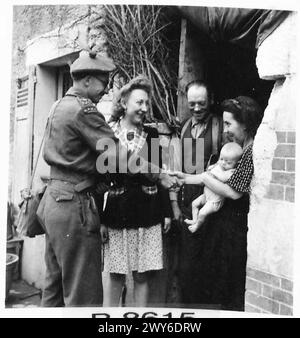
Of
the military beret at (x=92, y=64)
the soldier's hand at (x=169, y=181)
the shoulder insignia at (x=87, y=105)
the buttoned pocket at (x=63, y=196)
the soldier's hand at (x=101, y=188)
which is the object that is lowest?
the buttoned pocket at (x=63, y=196)

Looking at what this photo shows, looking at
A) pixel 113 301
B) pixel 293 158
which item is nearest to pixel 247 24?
pixel 293 158

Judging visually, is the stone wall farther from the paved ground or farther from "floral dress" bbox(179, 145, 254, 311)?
the paved ground

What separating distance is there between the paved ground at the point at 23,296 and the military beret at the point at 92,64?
5.40 feet

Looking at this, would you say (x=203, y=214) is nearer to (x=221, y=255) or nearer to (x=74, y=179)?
(x=221, y=255)

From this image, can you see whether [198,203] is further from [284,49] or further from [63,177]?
[284,49]

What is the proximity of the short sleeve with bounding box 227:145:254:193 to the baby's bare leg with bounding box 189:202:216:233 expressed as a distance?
0.73 feet

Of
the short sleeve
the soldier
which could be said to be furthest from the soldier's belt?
the short sleeve

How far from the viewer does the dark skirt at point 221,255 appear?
3.32m

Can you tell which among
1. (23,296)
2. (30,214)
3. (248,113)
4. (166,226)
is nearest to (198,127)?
(248,113)

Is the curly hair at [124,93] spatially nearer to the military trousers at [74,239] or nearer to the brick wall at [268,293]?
the military trousers at [74,239]

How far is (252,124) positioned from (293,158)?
372 mm

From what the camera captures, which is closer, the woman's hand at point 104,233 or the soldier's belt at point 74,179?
the soldier's belt at point 74,179

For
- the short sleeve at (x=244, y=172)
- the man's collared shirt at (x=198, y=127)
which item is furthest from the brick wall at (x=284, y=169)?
the man's collared shirt at (x=198, y=127)

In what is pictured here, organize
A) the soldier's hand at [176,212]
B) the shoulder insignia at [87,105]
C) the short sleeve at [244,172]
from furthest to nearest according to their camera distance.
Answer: the soldier's hand at [176,212] → the short sleeve at [244,172] → the shoulder insignia at [87,105]
